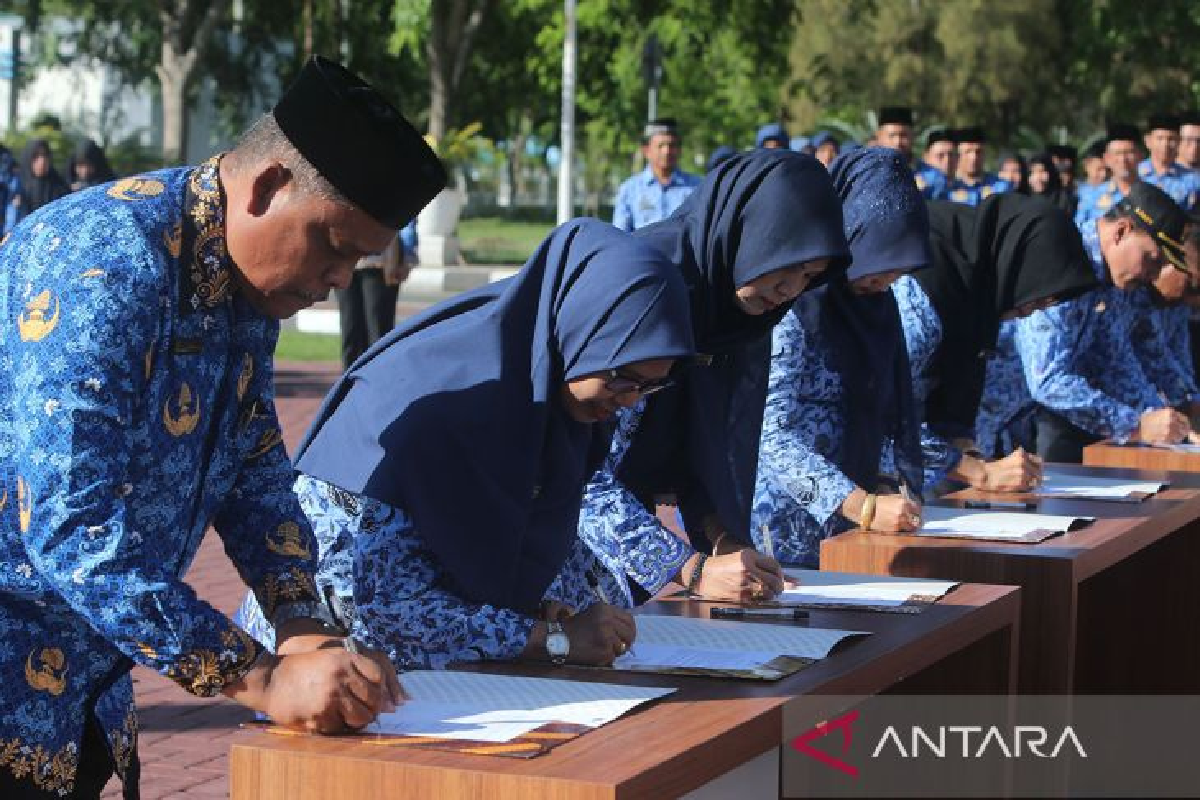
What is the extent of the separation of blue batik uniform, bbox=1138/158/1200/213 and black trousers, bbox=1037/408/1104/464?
27.1 feet

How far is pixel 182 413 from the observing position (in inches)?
107

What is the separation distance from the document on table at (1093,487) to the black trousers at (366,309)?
8136mm

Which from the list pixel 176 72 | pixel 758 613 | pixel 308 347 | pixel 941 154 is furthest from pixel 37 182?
pixel 176 72

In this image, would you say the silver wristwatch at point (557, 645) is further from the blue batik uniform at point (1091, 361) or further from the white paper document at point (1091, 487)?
the blue batik uniform at point (1091, 361)

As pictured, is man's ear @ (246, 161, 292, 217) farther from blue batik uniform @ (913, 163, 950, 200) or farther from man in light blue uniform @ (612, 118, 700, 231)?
man in light blue uniform @ (612, 118, 700, 231)

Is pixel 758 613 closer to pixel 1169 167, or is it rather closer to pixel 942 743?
pixel 942 743

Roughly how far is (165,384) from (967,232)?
4.33 m

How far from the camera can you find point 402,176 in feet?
9.04

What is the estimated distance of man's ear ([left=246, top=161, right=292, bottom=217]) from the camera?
8.70ft

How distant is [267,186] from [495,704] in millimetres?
844

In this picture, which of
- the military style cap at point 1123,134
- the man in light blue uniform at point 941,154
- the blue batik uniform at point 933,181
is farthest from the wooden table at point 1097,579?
the man in light blue uniform at point 941,154

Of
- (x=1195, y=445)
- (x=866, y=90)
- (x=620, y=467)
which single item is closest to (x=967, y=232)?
(x=1195, y=445)

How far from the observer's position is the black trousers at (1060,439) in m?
7.29

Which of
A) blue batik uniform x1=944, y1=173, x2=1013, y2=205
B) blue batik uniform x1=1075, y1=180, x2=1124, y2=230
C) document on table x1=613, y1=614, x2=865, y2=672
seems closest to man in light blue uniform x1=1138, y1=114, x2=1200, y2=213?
blue batik uniform x1=1075, y1=180, x2=1124, y2=230
